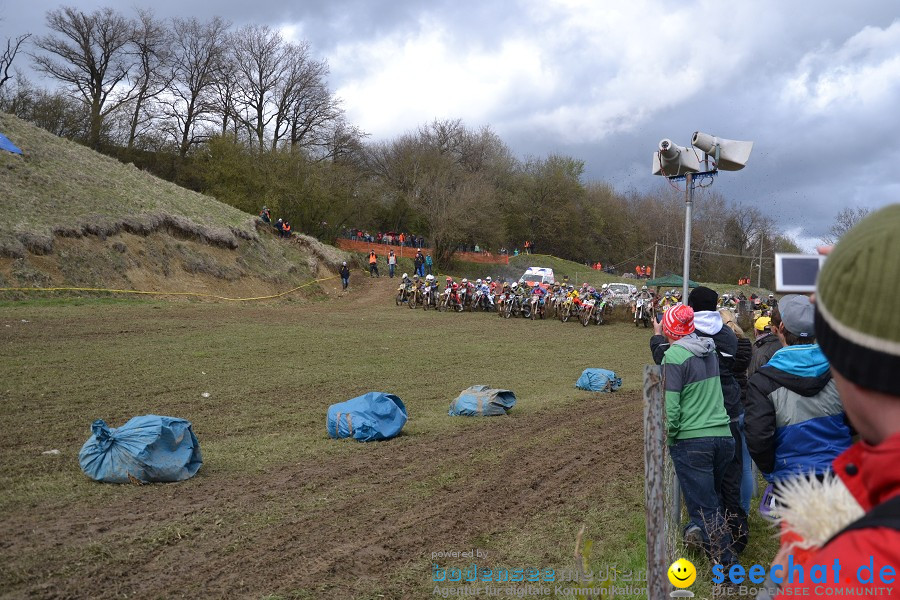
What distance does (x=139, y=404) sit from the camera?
964 cm

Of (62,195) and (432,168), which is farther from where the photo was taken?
(432,168)

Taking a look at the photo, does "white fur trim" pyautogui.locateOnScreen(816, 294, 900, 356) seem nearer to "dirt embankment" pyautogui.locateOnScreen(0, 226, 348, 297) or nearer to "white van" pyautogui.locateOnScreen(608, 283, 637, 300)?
"dirt embankment" pyautogui.locateOnScreen(0, 226, 348, 297)

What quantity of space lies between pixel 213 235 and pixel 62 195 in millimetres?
5848

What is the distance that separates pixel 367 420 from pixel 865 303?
7.57 metres

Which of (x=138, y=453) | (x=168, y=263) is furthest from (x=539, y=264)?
(x=138, y=453)

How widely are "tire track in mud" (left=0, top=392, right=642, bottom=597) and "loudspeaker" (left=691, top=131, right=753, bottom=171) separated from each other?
336cm

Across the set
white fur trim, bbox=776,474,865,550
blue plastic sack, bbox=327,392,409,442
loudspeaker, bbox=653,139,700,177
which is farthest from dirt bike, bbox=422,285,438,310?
white fur trim, bbox=776,474,865,550

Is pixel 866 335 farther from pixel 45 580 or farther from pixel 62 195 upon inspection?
pixel 62 195

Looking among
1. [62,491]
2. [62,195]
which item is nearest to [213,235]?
[62,195]

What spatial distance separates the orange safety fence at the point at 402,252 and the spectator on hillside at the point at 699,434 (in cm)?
3972

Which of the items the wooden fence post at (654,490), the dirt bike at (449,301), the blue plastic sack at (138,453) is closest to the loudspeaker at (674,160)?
the wooden fence post at (654,490)

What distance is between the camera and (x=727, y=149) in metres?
7.18

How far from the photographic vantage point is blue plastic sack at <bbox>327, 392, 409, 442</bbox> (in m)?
8.23

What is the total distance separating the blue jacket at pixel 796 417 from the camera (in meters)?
3.66
